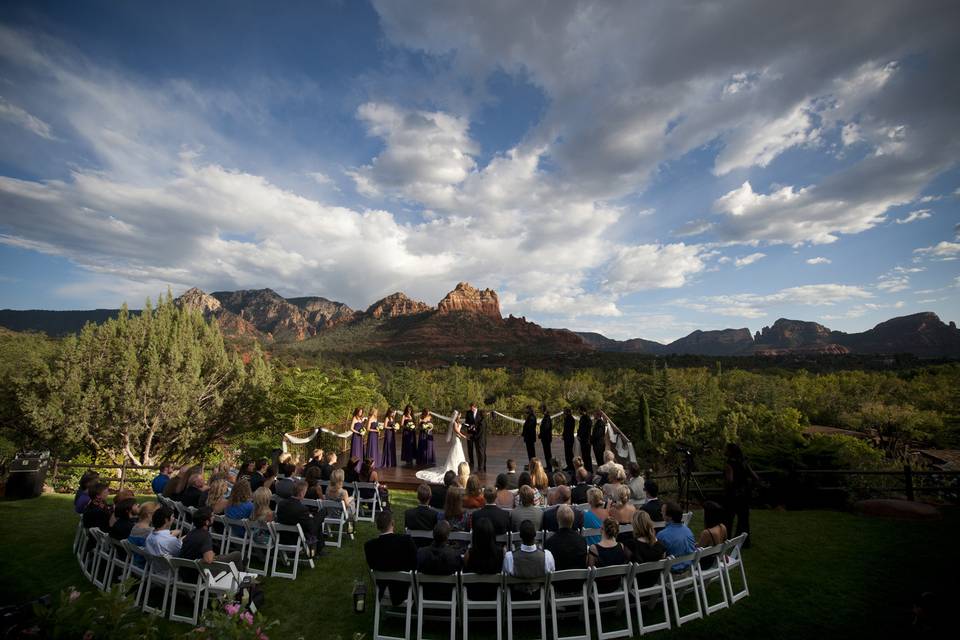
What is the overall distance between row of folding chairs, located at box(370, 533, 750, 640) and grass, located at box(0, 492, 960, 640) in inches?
9.1

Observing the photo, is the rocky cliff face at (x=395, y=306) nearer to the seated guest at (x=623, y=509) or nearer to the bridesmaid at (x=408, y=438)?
the bridesmaid at (x=408, y=438)

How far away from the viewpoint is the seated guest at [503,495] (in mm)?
5867

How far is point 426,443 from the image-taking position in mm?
12484

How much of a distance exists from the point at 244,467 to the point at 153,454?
10856 millimetres

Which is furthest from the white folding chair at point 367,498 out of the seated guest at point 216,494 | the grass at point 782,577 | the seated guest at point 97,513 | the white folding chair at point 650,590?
the white folding chair at point 650,590

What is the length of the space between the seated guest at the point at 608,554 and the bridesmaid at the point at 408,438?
26.5 ft

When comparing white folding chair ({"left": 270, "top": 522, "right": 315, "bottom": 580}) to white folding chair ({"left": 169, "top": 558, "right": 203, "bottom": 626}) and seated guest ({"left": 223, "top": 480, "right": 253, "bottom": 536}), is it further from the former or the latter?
white folding chair ({"left": 169, "top": 558, "right": 203, "bottom": 626})

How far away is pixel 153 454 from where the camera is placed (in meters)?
15.3

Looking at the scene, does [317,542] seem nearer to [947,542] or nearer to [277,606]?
[277,606]

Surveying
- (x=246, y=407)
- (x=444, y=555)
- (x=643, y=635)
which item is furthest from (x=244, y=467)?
(x=246, y=407)

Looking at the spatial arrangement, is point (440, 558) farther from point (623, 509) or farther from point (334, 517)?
point (334, 517)

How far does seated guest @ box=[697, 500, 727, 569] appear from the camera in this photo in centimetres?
492

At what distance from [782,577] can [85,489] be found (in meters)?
9.41

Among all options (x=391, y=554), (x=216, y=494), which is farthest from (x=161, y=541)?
(x=391, y=554)
